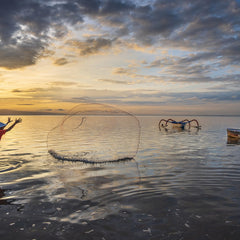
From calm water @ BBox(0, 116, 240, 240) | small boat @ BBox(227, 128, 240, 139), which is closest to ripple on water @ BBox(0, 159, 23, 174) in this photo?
calm water @ BBox(0, 116, 240, 240)

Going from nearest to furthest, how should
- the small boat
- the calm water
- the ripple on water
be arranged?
the calm water → the ripple on water → the small boat

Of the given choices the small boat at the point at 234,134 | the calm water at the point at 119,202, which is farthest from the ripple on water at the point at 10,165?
the small boat at the point at 234,134

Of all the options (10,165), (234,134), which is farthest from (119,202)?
(234,134)

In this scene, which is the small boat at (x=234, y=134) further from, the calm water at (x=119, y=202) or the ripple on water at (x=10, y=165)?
the ripple on water at (x=10, y=165)

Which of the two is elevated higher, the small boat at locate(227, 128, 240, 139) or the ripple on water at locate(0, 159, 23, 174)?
the small boat at locate(227, 128, 240, 139)

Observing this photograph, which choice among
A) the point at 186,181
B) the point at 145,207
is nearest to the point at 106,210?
the point at 145,207

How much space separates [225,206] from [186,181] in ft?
12.5

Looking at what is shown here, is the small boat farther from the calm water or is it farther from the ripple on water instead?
the ripple on water

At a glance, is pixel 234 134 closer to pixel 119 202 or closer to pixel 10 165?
pixel 119 202

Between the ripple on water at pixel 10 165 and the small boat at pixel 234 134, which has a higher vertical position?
the small boat at pixel 234 134

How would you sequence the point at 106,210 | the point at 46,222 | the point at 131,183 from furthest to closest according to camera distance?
1. the point at 131,183
2. the point at 106,210
3. the point at 46,222

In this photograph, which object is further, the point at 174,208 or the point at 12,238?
the point at 174,208

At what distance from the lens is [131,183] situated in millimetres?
12711

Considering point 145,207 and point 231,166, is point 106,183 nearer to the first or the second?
point 145,207
